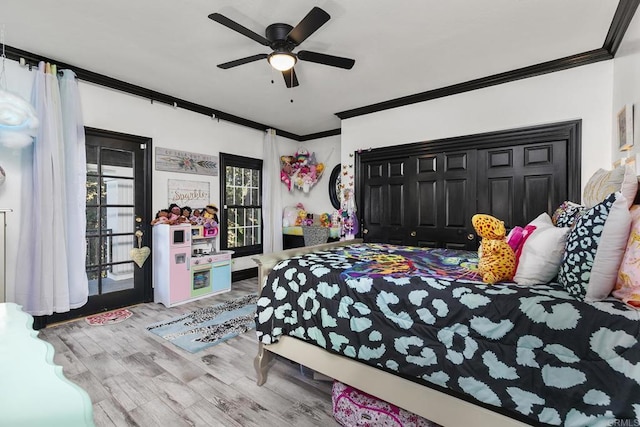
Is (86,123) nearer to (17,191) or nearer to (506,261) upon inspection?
(17,191)

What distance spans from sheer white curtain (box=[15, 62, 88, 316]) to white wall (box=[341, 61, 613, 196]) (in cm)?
357

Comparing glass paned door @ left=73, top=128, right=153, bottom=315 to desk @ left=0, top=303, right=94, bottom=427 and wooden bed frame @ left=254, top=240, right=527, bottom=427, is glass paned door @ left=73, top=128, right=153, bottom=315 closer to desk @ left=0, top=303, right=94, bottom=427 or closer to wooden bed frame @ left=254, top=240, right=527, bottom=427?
wooden bed frame @ left=254, top=240, right=527, bottom=427

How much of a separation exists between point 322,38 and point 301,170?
3030 millimetres

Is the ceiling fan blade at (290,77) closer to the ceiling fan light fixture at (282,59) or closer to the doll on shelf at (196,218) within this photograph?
the ceiling fan light fixture at (282,59)

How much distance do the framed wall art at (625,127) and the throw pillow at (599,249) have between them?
1.58 m

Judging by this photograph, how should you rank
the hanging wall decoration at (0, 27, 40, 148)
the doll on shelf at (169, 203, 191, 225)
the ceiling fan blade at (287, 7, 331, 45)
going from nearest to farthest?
the ceiling fan blade at (287, 7, 331, 45), the hanging wall decoration at (0, 27, 40, 148), the doll on shelf at (169, 203, 191, 225)

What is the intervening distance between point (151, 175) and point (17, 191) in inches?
48.5

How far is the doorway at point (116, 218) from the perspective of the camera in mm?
3318

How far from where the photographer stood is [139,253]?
3588 millimetres

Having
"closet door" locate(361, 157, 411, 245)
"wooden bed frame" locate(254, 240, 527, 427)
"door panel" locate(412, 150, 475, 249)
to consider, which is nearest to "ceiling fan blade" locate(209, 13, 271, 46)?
"wooden bed frame" locate(254, 240, 527, 427)

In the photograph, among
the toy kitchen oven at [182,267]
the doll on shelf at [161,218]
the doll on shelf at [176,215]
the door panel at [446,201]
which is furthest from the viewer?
the doll on shelf at [176,215]

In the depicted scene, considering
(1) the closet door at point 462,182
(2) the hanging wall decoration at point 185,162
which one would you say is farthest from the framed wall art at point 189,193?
(1) the closet door at point 462,182

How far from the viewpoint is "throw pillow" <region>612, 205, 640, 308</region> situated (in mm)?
1036

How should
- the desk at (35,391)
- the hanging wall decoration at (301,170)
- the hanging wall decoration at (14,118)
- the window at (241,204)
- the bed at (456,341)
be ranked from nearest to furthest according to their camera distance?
1. the desk at (35,391)
2. the bed at (456,341)
3. the hanging wall decoration at (14,118)
4. the window at (241,204)
5. the hanging wall decoration at (301,170)
